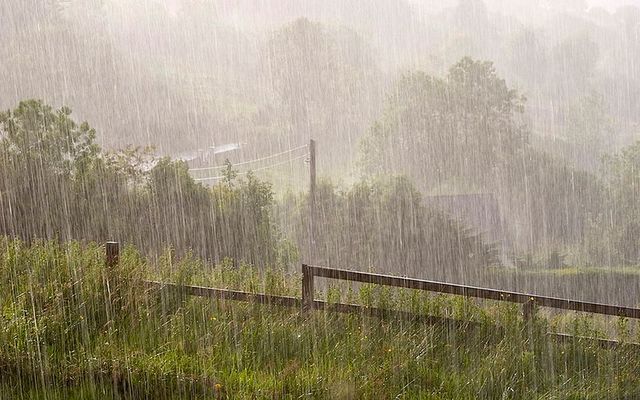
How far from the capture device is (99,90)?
69125 mm

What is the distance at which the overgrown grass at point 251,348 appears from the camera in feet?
24.5

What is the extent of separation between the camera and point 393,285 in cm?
949

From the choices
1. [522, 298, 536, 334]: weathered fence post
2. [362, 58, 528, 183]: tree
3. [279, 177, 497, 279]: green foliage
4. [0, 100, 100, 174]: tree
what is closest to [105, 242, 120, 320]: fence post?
[522, 298, 536, 334]: weathered fence post

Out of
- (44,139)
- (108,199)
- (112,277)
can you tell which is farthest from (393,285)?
(44,139)

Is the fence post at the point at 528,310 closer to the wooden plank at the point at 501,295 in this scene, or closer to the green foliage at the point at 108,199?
the wooden plank at the point at 501,295

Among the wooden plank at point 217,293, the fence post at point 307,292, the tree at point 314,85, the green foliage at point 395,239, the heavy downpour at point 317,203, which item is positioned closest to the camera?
the heavy downpour at point 317,203

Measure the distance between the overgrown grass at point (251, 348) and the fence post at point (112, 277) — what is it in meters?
0.02

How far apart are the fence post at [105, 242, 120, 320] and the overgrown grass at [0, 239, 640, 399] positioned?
0.08 feet

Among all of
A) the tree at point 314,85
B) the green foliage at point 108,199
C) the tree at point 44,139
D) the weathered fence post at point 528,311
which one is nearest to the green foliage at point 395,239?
the green foliage at point 108,199

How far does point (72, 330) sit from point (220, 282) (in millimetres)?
3246

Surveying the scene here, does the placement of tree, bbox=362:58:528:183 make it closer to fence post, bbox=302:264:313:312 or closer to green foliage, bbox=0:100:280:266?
green foliage, bbox=0:100:280:266

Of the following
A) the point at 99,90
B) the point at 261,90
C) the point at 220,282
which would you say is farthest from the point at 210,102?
the point at 220,282

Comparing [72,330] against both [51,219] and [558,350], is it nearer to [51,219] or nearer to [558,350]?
[558,350]

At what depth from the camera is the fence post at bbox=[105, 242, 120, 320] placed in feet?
29.5
